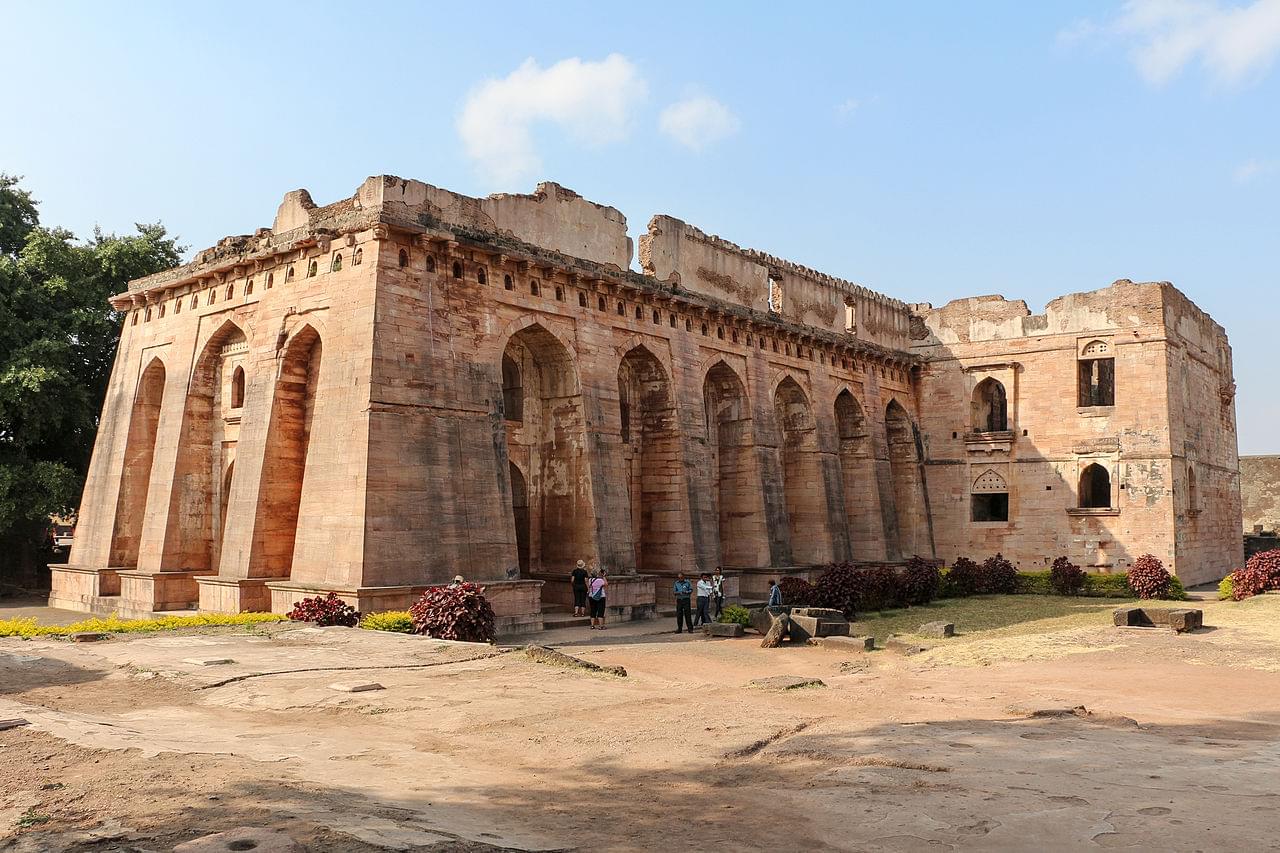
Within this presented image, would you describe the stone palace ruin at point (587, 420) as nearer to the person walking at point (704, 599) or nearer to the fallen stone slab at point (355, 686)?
the person walking at point (704, 599)

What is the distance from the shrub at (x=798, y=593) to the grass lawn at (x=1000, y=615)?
112 centimetres

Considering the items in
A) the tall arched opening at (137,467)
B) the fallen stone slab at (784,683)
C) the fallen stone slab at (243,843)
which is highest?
the tall arched opening at (137,467)

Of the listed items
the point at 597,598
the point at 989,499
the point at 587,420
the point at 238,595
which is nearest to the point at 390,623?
the point at 238,595

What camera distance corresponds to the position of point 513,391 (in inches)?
825

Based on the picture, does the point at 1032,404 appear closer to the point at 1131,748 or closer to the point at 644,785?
the point at 1131,748

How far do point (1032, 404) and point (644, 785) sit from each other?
25372mm

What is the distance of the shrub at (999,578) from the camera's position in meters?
28.0

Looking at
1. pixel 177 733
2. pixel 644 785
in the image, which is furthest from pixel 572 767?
pixel 177 733

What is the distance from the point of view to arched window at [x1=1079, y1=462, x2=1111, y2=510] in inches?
1126

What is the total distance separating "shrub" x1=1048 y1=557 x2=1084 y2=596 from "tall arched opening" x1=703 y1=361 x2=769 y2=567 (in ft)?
28.1

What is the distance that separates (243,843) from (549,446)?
15992 mm

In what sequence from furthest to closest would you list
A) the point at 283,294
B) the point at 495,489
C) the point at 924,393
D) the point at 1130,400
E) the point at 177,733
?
1. the point at 924,393
2. the point at 1130,400
3. the point at 283,294
4. the point at 495,489
5. the point at 177,733

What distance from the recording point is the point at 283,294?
18.8 meters

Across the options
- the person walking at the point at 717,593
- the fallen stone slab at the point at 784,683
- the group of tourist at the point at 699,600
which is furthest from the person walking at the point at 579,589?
the fallen stone slab at the point at 784,683
